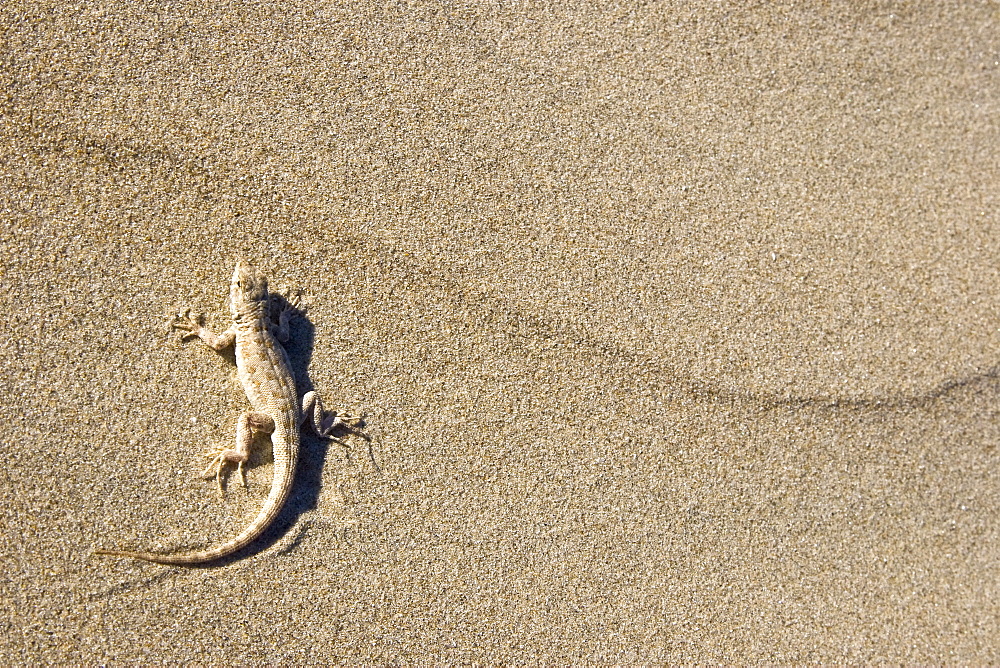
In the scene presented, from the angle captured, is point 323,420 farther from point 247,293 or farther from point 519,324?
point 519,324

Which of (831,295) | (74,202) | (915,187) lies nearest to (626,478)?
(831,295)

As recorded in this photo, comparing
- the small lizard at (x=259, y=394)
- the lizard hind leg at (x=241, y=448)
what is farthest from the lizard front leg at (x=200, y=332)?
the lizard hind leg at (x=241, y=448)

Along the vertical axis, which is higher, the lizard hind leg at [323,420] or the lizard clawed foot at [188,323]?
the lizard clawed foot at [188,323]

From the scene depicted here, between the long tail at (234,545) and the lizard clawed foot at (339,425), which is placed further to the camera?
the lizard clawed foot at (339,425)

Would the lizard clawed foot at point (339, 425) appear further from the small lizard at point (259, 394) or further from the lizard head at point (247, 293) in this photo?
the lizard head at point (247, 293)

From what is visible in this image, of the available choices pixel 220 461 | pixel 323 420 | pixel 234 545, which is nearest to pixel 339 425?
pixel 323 420

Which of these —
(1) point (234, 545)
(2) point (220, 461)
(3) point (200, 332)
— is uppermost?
(3) point (200, 332)

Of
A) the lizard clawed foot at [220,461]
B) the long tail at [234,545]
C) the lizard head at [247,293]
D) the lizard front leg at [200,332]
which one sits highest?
the lizard head at [247,293]

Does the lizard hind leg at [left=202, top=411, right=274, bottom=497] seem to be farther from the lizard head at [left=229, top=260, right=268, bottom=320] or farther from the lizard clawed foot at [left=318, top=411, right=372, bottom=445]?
the lizard head at [left=229, top=260, right=268, bottom=320]
